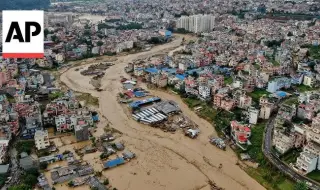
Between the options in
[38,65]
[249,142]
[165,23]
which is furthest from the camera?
[165,23]

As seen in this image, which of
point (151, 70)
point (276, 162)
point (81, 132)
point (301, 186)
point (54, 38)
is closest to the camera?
point (301, 186)

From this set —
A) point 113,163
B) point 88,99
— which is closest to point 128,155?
point 113,163

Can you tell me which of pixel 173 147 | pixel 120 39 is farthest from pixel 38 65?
pixel 173 147

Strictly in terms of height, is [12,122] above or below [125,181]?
above

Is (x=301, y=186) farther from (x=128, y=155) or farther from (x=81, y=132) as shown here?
(x=81, y=132)

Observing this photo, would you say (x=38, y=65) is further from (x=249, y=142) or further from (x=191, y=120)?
(x=249, y=142)

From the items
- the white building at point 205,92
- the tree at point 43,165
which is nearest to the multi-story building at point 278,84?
the white building at point 205,92

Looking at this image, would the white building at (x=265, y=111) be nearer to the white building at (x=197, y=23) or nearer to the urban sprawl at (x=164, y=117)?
the urban sprawl at (x=164, y=117)
